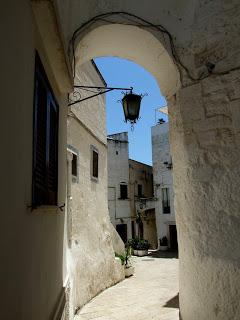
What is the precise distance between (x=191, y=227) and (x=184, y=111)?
4.77ft

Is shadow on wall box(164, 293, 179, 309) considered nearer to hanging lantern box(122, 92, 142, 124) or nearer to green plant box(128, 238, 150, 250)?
hanging lantern box(122, 92, 142, 124)

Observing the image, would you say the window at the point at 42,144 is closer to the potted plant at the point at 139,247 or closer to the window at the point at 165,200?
the potted plant at the point at 139,247

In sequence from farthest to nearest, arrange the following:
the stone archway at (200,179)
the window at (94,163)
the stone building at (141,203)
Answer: the stone building at (141,203) < the window at (94,163) < the stone archway at (200,179)

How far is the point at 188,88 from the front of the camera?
3926 mm

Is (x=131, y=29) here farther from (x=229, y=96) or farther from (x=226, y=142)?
(x=226, y=142)

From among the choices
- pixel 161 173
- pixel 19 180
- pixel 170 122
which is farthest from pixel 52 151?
pixel 161 173

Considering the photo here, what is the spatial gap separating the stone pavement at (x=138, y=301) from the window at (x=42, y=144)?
353 centimetres

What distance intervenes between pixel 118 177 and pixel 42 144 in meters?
21.0

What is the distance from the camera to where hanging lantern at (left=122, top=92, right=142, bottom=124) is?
5.16m

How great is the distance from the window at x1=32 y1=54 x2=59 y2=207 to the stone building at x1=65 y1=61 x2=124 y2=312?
323cm

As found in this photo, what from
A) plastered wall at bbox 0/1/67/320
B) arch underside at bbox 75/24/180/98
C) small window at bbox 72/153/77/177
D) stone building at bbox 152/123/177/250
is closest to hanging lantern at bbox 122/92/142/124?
arch underside at bbox 75/24/180/98

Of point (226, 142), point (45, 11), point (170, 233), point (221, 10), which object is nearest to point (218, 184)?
point (226, 142)

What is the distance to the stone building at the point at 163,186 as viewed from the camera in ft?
72.0

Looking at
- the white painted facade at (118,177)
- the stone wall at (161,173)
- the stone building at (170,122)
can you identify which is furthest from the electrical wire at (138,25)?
the white painted facade at (118,177)
